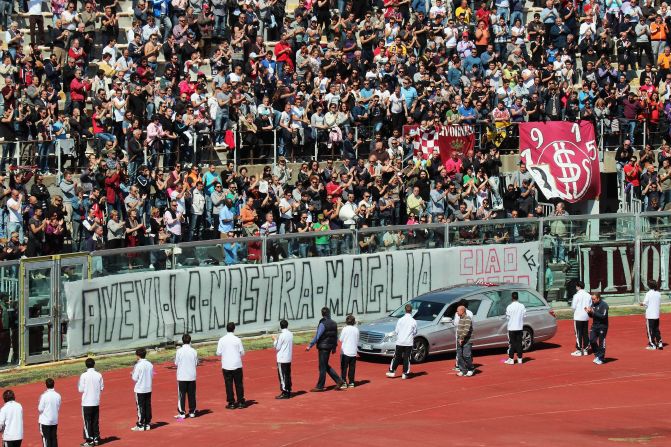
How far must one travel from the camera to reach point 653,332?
35938 millimetres

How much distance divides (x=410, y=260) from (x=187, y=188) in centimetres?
630

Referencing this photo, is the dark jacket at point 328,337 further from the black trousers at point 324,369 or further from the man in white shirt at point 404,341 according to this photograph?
the man in white shirt at point 404,341

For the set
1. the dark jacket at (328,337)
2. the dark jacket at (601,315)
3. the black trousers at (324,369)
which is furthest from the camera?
the dark jacket at (601,315)

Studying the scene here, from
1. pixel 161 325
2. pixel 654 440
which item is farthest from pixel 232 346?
pixel 654 440

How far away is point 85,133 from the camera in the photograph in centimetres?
3831

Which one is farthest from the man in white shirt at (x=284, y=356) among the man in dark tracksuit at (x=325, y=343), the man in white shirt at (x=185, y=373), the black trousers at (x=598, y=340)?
the black trousers at (x=598, y=340)

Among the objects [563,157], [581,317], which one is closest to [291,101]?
[563,157]

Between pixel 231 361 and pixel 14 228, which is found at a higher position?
pixel 14 228

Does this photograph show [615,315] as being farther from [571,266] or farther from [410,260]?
[410,260]

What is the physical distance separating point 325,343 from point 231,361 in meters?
2.44

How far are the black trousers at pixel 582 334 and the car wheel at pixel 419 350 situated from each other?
155 inches

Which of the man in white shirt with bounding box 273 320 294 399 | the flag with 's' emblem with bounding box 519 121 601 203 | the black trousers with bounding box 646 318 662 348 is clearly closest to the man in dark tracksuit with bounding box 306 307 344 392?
the man in white shirt with bounding box 273 320 294 399

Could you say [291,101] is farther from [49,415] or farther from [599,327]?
[49,415]

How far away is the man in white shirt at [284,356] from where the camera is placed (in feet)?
97.8
